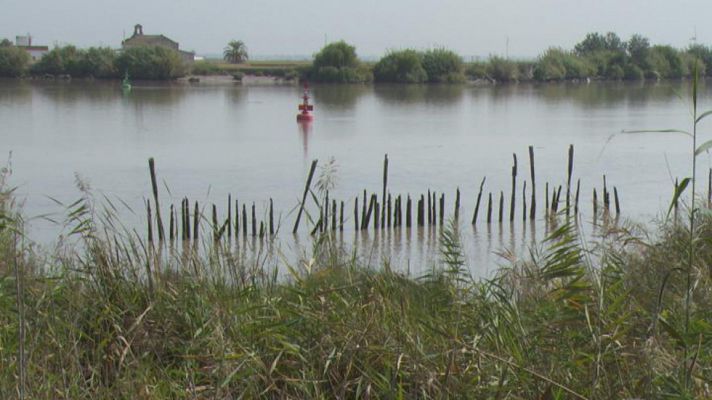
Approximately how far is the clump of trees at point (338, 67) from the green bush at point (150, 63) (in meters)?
9.29

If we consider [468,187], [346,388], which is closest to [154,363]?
[346,388]

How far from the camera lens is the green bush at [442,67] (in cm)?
7381

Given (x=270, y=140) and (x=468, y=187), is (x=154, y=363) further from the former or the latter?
(x=270, y=140)

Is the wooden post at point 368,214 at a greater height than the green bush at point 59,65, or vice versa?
the green bush at point 59,65

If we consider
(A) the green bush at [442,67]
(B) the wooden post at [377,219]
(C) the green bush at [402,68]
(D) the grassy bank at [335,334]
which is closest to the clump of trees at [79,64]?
(C) the green bush at [402,68]

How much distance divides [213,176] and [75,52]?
5629 cm

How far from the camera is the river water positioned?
16891 millimetres

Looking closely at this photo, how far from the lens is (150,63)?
70.0 meters

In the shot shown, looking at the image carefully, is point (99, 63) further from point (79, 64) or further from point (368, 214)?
point (368, 214)

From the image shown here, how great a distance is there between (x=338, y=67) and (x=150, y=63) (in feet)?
41.8

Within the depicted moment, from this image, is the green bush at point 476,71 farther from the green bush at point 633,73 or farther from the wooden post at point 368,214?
the wooden post at point 368,214

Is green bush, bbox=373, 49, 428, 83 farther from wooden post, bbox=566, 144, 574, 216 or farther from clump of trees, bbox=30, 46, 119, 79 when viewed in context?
wooden post, bbox=566, 144, 574, 216

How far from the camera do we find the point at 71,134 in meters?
30.7

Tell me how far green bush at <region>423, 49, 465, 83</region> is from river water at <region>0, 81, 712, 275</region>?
61.4 ft
